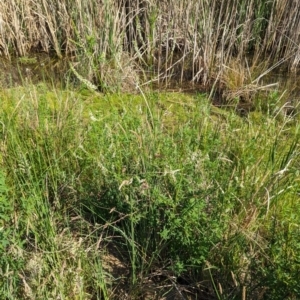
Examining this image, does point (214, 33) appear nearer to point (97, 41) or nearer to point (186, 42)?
point (186, 42)

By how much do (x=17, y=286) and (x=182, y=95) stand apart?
2214 mm

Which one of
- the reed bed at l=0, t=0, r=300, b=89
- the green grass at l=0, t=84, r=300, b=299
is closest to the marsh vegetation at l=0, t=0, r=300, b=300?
the green grass at l=0, t=84, r=300, b=299

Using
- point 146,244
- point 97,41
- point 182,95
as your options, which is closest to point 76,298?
point 146,244

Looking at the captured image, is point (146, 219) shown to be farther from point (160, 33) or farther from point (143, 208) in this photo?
point (160, 33)

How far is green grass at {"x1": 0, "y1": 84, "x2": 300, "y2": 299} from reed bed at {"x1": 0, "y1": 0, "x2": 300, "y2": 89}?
144cm

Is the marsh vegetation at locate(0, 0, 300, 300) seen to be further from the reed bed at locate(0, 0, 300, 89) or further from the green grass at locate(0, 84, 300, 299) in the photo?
the reed bed at locate(0, 0, 300, 89)

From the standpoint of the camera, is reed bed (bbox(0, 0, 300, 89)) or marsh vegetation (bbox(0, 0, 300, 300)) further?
reed bed (bbox(0, 0, 300, 89))

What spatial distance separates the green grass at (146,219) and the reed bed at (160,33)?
1.44 meters

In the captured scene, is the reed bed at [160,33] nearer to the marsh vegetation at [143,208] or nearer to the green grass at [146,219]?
the marsh vegetation at [143,208]

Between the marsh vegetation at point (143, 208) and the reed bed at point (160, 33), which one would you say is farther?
the reed bed at point (160, 33)

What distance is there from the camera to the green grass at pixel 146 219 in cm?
157

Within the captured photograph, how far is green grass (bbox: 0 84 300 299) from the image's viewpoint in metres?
1.57

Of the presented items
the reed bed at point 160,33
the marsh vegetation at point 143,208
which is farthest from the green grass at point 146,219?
the reed bed at point 160,33

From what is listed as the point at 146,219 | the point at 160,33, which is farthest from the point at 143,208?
the point at 160,33
